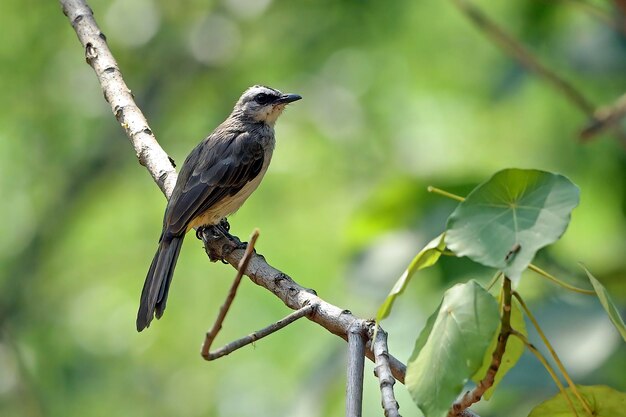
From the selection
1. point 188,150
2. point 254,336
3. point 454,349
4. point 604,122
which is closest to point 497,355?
point 454,349

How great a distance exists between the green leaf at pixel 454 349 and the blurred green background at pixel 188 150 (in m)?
5.65

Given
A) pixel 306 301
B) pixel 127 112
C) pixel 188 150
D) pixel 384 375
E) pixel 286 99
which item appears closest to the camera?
pixel 384 375

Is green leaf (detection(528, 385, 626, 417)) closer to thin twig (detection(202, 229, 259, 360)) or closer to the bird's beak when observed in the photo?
thin twig (detection(202, 229, 259, 360))

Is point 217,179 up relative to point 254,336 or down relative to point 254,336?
up

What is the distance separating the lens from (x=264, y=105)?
20.2 feet

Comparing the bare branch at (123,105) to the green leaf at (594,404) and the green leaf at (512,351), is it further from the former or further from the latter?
the green leaf at (594,404)

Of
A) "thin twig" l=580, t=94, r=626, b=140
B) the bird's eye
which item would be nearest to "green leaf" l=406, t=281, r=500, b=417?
"thin twig" l=580, t=94, r=626, b=140

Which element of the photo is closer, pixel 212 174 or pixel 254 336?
pixel 254 336

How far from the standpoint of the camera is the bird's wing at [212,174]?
486 centimetres

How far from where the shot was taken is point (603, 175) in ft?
19.5

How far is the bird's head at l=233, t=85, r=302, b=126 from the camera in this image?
6121mm

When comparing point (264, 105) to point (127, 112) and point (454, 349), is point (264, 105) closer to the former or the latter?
point (127, 112)

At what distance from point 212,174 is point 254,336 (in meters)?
3.15

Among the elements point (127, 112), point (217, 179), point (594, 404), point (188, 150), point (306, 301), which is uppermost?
point (188, 150)
